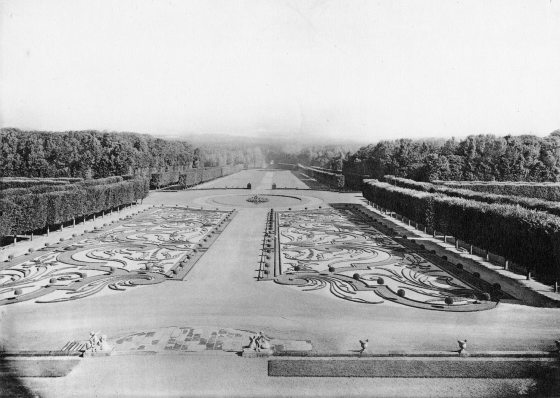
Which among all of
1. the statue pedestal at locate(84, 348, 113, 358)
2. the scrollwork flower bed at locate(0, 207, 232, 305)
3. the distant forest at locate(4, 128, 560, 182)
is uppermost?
the distant forest at locate(4, 128, 560, 182)

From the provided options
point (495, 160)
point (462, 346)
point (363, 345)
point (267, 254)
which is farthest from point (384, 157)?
point (363, 345)

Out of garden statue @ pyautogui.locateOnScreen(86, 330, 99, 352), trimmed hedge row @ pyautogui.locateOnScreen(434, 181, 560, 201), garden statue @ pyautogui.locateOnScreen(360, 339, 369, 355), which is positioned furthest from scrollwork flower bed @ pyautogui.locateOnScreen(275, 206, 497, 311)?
trimmed hedge row @ pyautogui.locateOnScreen(434, 181, 560, 201)

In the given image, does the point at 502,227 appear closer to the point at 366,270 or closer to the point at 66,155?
the point at 366,270

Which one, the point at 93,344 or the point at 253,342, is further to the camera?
the point at 253,342

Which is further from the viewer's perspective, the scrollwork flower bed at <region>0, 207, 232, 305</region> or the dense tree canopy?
the dense tree canopy

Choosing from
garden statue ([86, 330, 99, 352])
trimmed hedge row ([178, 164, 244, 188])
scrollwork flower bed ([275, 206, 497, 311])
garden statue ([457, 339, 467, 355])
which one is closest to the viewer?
garden statue ([86, 330, 99, 352])

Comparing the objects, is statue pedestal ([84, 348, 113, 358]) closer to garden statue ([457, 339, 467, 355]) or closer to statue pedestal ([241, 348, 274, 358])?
statue pedestal ([241, 348, 274, 358])

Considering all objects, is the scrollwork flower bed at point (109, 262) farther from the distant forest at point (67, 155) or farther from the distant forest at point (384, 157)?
the distant forest at point (67, 155)

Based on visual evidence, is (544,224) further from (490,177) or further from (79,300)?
(490,177)
